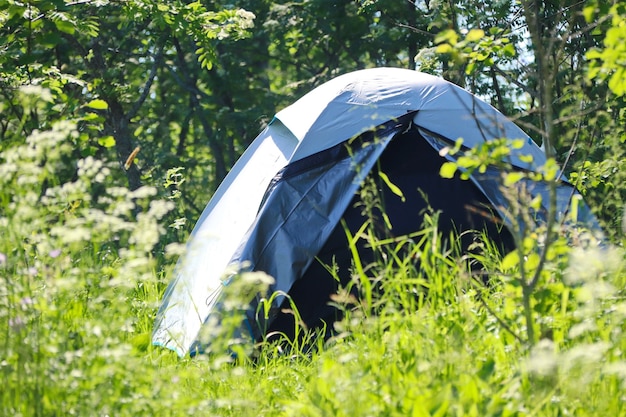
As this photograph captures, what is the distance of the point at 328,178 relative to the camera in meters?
4.05

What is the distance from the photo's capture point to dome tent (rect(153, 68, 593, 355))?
153 inches

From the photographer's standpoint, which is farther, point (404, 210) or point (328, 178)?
point (404, 210)

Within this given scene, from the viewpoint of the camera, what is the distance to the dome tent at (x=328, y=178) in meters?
3.90

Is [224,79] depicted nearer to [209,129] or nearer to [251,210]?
[209,129]

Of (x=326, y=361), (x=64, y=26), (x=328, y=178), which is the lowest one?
(x=326, y=361)

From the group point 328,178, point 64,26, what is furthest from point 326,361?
point 64,26

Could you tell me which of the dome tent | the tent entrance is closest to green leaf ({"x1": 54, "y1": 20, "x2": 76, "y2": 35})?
the dome tent

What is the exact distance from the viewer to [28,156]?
2164mm

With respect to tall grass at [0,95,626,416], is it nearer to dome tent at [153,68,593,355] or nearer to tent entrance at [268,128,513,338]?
dome tent at [153,68,593,355]

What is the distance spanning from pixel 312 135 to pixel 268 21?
6.92 m

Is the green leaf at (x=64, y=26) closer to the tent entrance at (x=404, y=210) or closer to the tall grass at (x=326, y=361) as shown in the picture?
the tall grass at (x=326, y=361)

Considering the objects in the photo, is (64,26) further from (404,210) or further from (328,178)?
(404,210)

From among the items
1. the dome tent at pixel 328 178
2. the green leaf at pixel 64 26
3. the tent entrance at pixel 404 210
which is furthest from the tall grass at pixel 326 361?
the tent entrance at pixel 404 210

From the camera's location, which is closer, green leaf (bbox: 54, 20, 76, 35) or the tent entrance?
green leaf (bbox: 54, 20, 76, 35)
